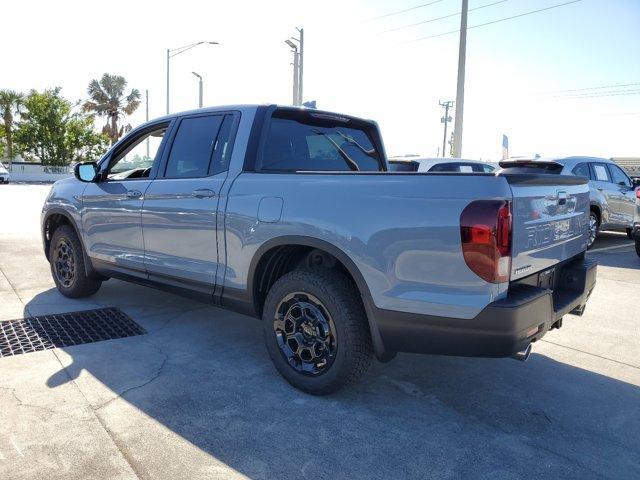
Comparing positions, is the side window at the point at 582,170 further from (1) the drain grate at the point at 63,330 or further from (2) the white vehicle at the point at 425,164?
(1) the drain grate at the point at 63,330

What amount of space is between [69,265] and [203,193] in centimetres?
243

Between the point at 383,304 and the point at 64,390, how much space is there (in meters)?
2.02

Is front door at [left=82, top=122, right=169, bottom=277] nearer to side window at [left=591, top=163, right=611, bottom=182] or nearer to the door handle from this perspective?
the door handle

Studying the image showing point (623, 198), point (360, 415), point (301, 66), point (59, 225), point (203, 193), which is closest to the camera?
point (360, 415)

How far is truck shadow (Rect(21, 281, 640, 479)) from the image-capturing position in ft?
8.39

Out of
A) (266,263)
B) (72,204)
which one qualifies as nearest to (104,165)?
(72,204)

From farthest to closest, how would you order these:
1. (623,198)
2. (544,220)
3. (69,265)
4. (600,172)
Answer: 1. (623,198)
2. (600,172)
3. (69,265)
4. (544,220)

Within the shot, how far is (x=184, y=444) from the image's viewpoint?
268 centimetres

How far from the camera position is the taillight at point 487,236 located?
251cm

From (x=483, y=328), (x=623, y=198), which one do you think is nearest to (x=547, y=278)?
(x=483, y=328)

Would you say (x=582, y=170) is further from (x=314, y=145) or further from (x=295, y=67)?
(x=295, y=67)

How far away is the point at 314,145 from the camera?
4.06m

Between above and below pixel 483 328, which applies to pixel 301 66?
above

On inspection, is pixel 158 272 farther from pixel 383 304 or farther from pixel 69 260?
pixel 383 304
